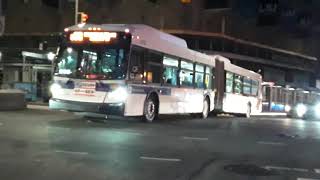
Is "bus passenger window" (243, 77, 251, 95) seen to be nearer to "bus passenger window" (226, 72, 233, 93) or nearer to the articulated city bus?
"bus passenger window" (226, 72, 233, 93)

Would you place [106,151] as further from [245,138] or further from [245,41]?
[245,41]

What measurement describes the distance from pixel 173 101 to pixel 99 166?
1278 centimetres

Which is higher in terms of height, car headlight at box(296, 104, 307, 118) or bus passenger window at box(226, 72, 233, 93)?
bus passenger window at box(226, 72, 233, 93)

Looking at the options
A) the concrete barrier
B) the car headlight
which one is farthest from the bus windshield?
the car headlight

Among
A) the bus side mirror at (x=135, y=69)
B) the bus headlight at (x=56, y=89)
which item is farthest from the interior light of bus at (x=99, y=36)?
the bus headlight at (x=56, y=89)

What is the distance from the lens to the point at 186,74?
2475cm

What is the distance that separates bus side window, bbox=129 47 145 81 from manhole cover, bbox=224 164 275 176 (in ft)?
28.8

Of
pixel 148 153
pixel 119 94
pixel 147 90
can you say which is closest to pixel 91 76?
pixel 119 94

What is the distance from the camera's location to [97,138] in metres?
14.7

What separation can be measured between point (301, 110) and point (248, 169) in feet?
109

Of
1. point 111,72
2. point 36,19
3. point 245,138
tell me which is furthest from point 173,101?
point 36,19

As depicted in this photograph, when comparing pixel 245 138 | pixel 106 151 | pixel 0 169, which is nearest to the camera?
pixel 0 169

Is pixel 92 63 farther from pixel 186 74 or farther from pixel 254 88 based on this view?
pixel 254 88

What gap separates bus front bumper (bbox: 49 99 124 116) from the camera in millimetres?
19031
